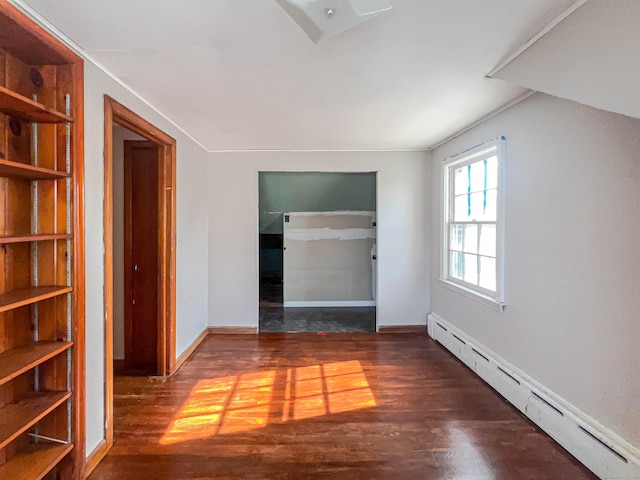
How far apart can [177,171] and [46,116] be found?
Result: 5.74ft

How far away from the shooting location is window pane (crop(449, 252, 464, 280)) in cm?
380

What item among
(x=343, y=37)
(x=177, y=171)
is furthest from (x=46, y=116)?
(x=177, y=171)

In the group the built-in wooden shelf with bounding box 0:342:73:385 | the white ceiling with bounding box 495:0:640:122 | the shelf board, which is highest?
the white ceiling with bounding box 495:0:640:122

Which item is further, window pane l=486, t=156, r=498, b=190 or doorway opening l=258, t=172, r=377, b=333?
doorway opening l=258, t=172, r=377, b=333

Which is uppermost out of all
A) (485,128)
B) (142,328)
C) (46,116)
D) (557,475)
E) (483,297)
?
(485,128)

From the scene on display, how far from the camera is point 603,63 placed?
4.98 feet

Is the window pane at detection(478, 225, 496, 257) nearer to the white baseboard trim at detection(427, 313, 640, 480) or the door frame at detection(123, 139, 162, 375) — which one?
the white baseboard trim at detection(427, 313, 640, 480)

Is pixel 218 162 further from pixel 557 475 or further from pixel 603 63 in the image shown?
pixel 557 475

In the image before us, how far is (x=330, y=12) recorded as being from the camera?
1479 mm


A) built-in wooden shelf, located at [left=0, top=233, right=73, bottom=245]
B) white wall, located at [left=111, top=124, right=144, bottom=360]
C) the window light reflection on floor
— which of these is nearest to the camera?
built-in wooden shelf, located at [left=0, top=233, right=73, bottom=245]

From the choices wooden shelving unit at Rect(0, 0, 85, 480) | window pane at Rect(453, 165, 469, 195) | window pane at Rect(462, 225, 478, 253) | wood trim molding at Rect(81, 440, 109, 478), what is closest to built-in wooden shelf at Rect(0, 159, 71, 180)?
wooden shelving unit at Rect(0, 0, 85, 480)

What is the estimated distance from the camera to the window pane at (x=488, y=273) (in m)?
3.15

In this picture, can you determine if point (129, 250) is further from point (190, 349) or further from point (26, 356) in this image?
point (26, 356)

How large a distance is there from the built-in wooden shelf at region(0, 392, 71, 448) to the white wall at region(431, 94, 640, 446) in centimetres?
270
